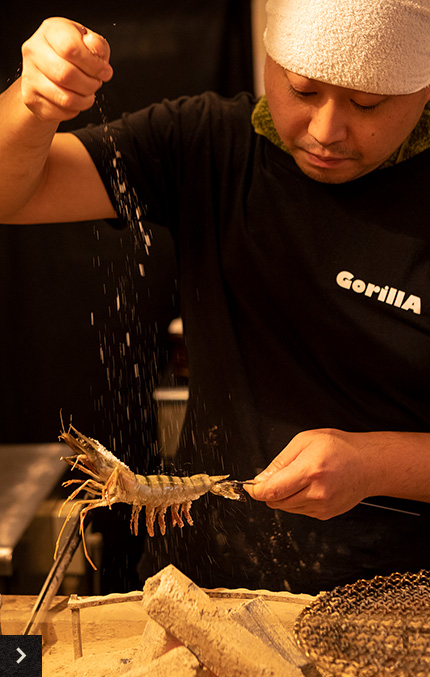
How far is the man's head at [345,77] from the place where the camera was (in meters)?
1.38

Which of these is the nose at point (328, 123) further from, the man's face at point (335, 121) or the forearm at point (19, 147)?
the forearm at point (19, 147)

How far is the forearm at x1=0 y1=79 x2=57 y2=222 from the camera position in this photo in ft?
4.71

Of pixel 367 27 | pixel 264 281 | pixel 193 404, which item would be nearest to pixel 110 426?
pixel 193 404

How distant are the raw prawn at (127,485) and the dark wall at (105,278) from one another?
4.35ft

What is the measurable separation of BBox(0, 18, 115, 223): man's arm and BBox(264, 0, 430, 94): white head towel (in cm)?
41

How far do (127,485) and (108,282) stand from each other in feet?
5.74

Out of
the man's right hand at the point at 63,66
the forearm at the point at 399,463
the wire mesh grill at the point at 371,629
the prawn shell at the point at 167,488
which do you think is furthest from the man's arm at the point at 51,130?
the wire mesh grill at the point at 371,629

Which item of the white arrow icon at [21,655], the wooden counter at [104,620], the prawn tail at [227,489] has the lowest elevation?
the wooden counter at [104,620]

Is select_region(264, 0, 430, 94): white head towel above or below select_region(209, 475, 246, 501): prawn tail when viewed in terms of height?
above

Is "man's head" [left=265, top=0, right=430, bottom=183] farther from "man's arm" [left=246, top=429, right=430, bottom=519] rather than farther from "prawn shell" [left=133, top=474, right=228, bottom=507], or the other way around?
"prawn shell" [left=133, top=474, right=228, bottom=507]

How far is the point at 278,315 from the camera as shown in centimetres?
187

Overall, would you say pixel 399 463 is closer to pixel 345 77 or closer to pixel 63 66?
pixel 345 77

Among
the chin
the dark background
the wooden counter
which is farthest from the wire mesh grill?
the dark background

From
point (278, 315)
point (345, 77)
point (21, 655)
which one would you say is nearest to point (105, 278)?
point (278, 315)
